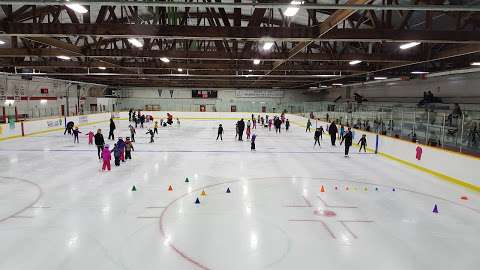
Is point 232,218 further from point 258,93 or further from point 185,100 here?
point 258,93

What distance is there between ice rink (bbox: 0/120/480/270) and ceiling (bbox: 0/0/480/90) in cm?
400

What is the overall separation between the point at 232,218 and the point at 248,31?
5213 mm

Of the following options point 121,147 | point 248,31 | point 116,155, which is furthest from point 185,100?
point 248,31

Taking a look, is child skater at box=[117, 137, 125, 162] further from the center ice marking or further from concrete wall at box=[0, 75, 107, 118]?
concrete wall at box=[0, 75, 107, 118]

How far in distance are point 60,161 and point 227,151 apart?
711 cm

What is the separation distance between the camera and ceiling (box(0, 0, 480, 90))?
801 centimetres

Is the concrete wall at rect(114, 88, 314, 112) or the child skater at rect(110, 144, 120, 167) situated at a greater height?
the concrete wall at rect(114, 88, 314, 112)

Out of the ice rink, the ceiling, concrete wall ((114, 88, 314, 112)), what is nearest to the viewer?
the ice rink

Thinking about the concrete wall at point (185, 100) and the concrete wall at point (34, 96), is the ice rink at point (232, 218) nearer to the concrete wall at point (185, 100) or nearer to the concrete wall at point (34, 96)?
the concrete wall at point (34, 96)

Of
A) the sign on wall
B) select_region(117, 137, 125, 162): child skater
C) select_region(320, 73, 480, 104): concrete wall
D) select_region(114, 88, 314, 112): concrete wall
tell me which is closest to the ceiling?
select_region(320, 73, 480, 104): concrete wall

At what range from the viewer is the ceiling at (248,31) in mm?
8014

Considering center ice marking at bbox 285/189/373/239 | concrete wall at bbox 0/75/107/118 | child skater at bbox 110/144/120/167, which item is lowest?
center ice marking at bbox 285/189/373/239

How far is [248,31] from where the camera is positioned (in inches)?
361

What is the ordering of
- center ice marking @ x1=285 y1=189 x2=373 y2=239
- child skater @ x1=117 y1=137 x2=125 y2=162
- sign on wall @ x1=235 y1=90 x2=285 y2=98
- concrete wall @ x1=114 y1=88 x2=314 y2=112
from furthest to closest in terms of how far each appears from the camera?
1. sign on wall @ x1=235 y1=90 x2=285 y2=98
2. concrete wall @ x1=114 y1=88 x2=314 y2=112
3. child skater @ x1=117 y1=137 x2=125 y2=162
4. center ice marking @ x1=285 y1=189 x2=373 y2=239
